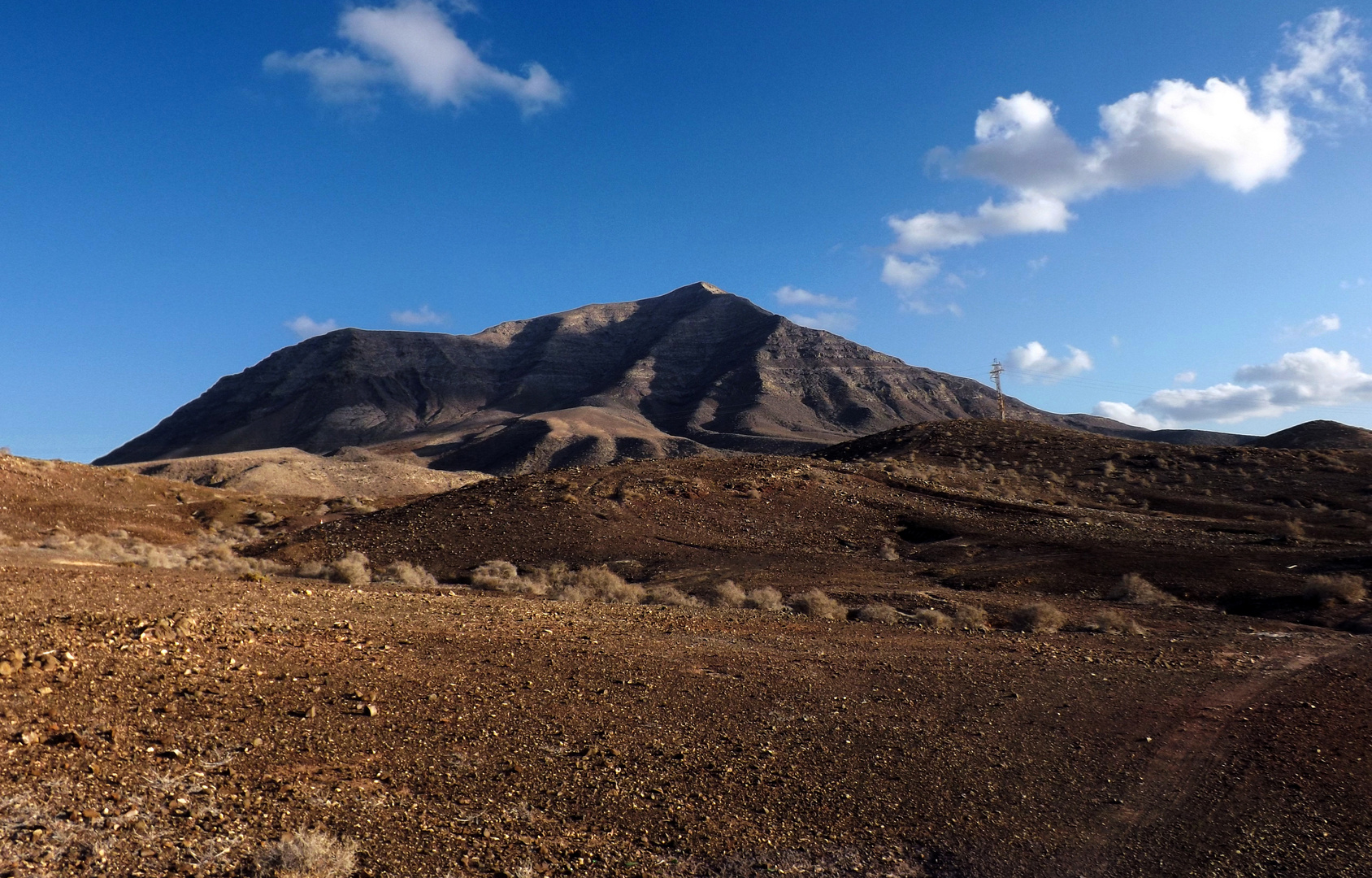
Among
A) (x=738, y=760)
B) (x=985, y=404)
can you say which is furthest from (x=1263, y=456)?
(x=985, y=404)

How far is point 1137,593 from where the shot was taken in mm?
20734

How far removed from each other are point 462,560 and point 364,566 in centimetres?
322

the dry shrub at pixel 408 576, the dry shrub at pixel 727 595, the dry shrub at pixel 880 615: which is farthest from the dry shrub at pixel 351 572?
the dry shrub at pixel 880 615

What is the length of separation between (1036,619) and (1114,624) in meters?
1.43

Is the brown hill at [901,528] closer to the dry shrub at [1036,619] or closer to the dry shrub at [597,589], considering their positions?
the dry shrub at [597,589]

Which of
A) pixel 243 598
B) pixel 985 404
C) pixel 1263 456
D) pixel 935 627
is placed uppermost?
pixel 985 404

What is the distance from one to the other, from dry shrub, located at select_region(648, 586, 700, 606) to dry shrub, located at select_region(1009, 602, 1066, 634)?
6635 millimetres

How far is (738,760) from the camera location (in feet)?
24.8

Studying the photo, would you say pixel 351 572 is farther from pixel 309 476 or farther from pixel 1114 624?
pixel 309 476

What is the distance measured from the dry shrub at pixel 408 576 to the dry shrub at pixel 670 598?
5.63 meters

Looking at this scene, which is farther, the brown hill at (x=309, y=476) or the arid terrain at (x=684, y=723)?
the brown hill at (x=309, y=476)

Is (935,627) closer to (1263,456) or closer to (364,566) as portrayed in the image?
(364,566)

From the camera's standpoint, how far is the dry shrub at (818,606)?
17.7m

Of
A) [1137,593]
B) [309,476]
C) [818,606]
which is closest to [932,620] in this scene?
[818,606]
